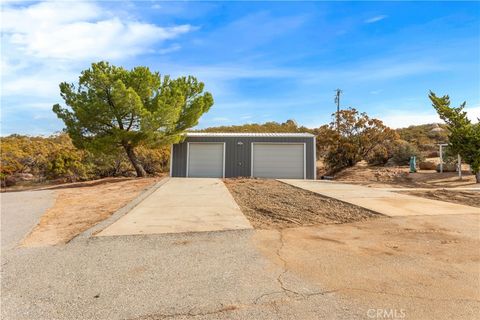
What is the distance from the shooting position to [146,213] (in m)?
7.27

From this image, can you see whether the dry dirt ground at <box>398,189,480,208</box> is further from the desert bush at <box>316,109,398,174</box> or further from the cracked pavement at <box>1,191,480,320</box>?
the desert bush at <box>316,109,398,174</box>

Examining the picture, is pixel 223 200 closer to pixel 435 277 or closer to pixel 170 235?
pixel 170 235

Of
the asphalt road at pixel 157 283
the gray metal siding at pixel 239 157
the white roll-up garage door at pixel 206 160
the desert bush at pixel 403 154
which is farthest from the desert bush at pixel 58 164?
the desert bush at pixel 403 154

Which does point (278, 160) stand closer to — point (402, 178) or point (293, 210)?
point (402, 178)

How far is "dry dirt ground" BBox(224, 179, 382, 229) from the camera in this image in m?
6.36

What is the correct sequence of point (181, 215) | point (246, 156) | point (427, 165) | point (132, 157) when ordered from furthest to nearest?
point (427, 165), point (246, 156), point (132, 157), point (181, 215)

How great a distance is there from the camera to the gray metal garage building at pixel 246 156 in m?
17.2

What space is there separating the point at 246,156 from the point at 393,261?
13401mm

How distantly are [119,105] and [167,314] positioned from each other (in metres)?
12.5

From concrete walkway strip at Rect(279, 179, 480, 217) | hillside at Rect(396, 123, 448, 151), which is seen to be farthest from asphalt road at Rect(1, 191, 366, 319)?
hillside at Rect(396, 123, 448, 151)

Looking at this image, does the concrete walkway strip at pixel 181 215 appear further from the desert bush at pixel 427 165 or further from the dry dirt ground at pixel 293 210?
the desert bush at pixel 427 165

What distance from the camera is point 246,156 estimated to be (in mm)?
17250

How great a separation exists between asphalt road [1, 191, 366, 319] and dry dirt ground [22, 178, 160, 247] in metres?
0.55

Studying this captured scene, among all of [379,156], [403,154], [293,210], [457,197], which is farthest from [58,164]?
[403,154]
